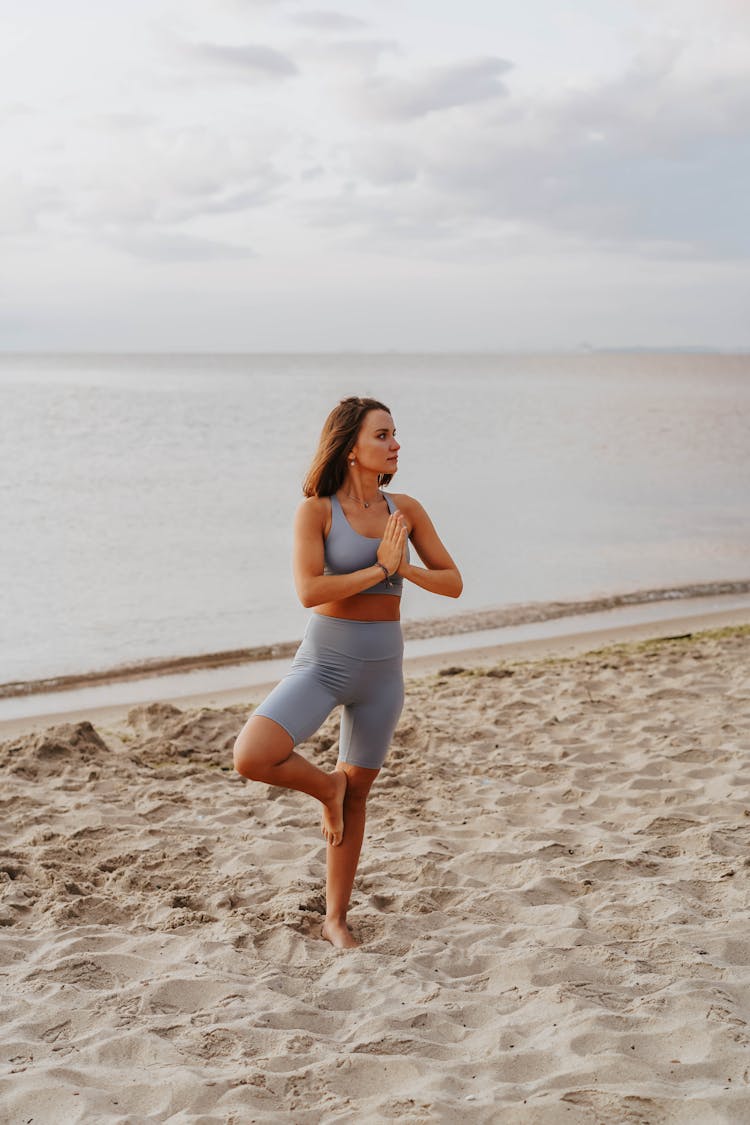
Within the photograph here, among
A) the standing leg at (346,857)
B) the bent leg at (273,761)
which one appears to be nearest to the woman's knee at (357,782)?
the standing leg at (346,857)

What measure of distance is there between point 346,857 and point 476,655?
674cm

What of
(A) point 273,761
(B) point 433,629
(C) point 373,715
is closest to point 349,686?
(C) point 373,715

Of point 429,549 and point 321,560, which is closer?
point 321,560

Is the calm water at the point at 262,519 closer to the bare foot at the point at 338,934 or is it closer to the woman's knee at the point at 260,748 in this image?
Result: the bare foot at the point at 338,934

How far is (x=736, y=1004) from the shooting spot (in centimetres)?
371

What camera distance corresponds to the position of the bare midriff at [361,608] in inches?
159

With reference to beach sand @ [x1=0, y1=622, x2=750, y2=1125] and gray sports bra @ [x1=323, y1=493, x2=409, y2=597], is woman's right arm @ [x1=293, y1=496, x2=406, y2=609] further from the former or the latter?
beach sand @ [x1=0, y1=622, x2=750, y2=1125]

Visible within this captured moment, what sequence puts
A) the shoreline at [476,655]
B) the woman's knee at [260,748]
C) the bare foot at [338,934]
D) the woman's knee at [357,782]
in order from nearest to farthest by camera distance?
the woman's knee at [260,748]
the woman's knee at [357,782]
the bare foot at [338,934]
the shoreline at [476,655]

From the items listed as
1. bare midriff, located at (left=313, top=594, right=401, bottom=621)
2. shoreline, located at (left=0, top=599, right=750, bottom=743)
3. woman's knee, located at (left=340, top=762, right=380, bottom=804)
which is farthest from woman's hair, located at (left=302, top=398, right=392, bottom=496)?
shoreline, located at (left=0, top=599, right=750, bottom=743)

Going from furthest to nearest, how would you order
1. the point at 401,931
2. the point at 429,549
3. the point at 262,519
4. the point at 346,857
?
the point at 262,519 < the point at 401,931 < the point at 346,857 < the point at 429,549

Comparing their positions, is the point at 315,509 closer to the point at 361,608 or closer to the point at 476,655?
the point at 361,608

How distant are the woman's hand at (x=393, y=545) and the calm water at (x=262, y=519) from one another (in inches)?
289

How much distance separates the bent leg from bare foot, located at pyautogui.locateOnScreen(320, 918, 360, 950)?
0.69 m

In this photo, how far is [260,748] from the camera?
3.79m
